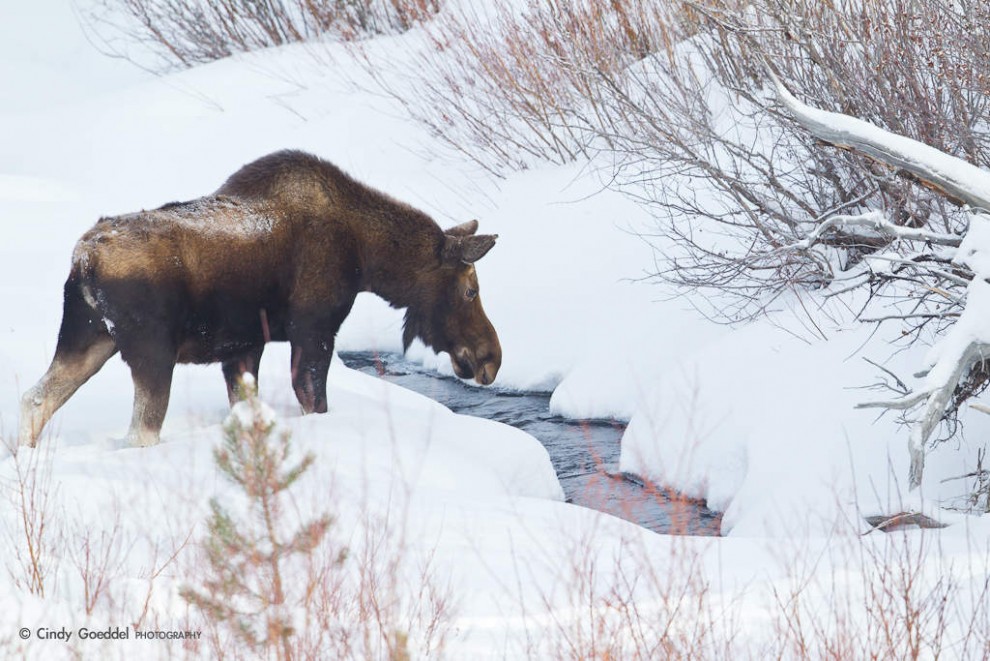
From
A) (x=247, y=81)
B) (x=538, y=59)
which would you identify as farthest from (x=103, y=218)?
(x=247, y=81)

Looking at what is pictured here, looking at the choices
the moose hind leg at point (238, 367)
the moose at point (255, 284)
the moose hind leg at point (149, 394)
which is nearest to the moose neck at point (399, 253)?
the moose at point (255, 284)

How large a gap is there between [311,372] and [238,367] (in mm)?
390

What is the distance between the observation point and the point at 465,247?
7645 millimetres

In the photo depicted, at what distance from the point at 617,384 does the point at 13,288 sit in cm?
462

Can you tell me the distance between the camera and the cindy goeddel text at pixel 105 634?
12.1ft

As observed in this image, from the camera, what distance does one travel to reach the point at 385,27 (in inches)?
662

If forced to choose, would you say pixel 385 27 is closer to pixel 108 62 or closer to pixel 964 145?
pixel 108 62

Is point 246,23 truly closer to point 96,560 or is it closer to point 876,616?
point 96,560

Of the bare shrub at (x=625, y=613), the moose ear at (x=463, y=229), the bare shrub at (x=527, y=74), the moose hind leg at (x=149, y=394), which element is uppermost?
the bare shrub at (x=527, y=74)

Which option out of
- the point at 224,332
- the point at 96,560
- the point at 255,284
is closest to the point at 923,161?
the point at 255,284

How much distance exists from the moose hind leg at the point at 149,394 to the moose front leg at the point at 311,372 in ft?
3.08

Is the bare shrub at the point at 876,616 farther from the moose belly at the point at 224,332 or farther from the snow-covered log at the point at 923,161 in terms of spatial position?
the moose belly at the point at 224,332

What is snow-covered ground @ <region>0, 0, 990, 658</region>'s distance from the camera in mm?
4617

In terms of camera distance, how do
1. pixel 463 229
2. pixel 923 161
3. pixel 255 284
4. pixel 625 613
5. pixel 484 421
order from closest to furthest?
1. pixel 625 613
2. pixel 923 161
3. pixel 255 284
4. pixel 484 421
5. pixel 463 229
